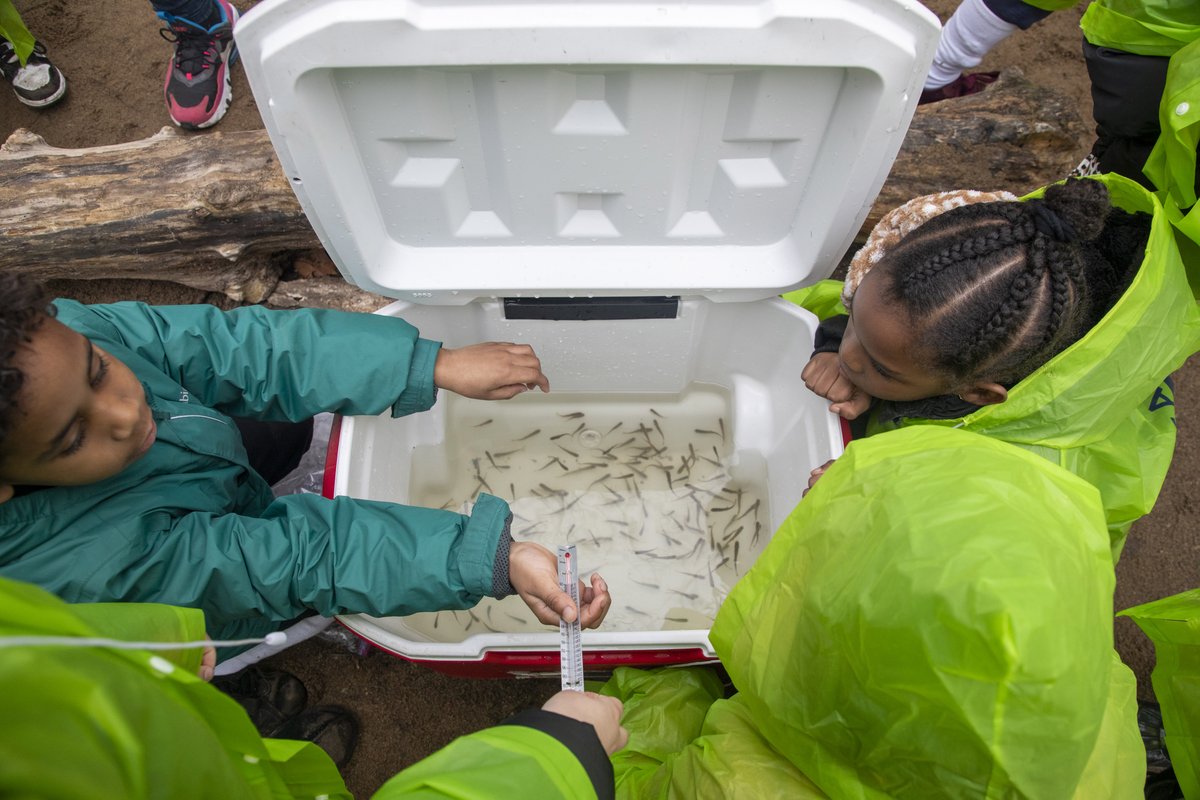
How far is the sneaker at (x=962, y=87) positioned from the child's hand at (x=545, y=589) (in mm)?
2401

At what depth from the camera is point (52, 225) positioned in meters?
2.21

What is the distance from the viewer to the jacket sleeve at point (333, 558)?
1.33 metres

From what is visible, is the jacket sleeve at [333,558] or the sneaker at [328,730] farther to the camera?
the sneaker at [328,730]

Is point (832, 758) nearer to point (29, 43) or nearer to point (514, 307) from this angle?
point (514, 307)

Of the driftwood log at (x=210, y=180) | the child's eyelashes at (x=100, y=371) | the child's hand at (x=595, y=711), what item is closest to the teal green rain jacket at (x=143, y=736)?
the child's hand at (x=595, y=711)

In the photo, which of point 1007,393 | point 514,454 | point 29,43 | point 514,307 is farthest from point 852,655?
point 29,43

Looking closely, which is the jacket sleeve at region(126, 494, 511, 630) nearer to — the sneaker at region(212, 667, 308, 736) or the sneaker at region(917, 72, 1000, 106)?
the sneaker at region(212, 667, 308, 736)

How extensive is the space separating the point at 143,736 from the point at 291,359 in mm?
1062

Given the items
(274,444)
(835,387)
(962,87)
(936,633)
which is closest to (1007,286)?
(835,387)

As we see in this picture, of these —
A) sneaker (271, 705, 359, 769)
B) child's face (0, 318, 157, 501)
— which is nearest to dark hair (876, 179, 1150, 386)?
child's face (0, 318, 157, 501)

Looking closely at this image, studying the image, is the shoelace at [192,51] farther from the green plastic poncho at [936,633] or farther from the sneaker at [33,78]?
the green plastic poncho at [936,633]

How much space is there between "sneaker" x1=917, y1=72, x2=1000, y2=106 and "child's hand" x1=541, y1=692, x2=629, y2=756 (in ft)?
8.54

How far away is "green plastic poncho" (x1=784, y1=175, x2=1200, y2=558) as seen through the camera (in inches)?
49.2

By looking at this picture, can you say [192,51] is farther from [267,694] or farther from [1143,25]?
[1143,25]
